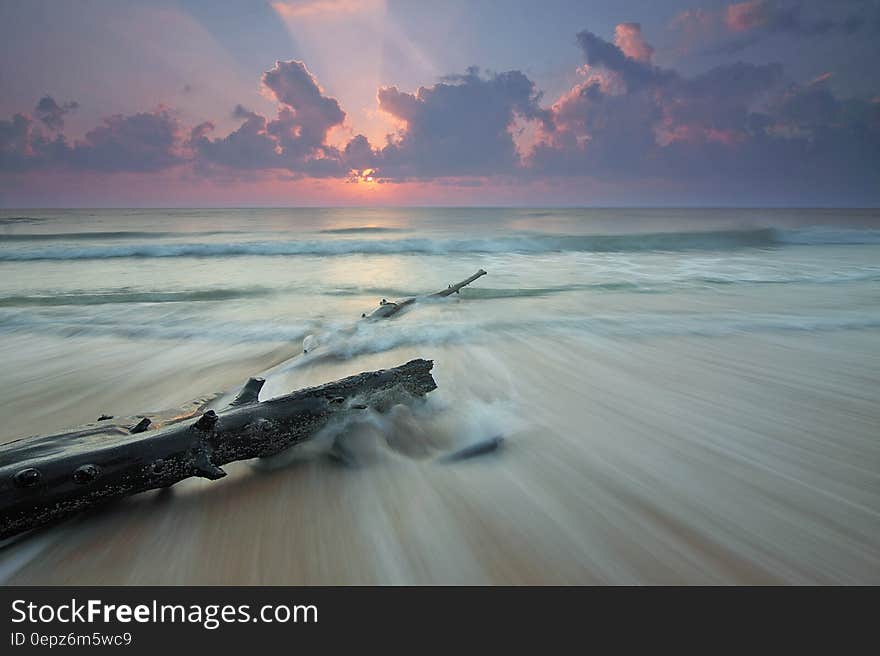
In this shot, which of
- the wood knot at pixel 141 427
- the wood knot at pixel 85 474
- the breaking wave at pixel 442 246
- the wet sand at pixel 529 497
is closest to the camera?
the wood knot at pixel 85 474

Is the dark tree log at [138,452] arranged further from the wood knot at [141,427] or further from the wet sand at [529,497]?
the wet sand at [529,497]

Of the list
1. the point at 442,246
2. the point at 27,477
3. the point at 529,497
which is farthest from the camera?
the point at 442,246

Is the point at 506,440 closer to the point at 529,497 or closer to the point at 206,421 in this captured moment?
the point at 529,497

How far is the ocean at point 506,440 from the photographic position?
1.76 meters

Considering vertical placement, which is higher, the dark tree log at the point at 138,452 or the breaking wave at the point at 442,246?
the dark tree log at the point at 138,452

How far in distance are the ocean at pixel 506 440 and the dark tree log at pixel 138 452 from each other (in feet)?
0.85

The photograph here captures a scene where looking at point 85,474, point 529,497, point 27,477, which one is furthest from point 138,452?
point 529,497

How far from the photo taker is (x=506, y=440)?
2.80 meters

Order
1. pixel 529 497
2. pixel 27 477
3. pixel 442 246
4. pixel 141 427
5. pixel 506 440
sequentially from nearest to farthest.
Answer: pixel 27 477, pixel 141 427, pixel 529 497, pixel 506 440, pixel 442 246

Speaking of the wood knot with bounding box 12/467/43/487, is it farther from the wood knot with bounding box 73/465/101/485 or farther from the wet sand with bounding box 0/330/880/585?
the wet sand with bounding box 0/330/880/585

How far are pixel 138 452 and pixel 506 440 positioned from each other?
195 centimetres

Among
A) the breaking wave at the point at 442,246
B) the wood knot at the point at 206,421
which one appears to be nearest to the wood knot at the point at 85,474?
the wood knot at the point at 206,421
